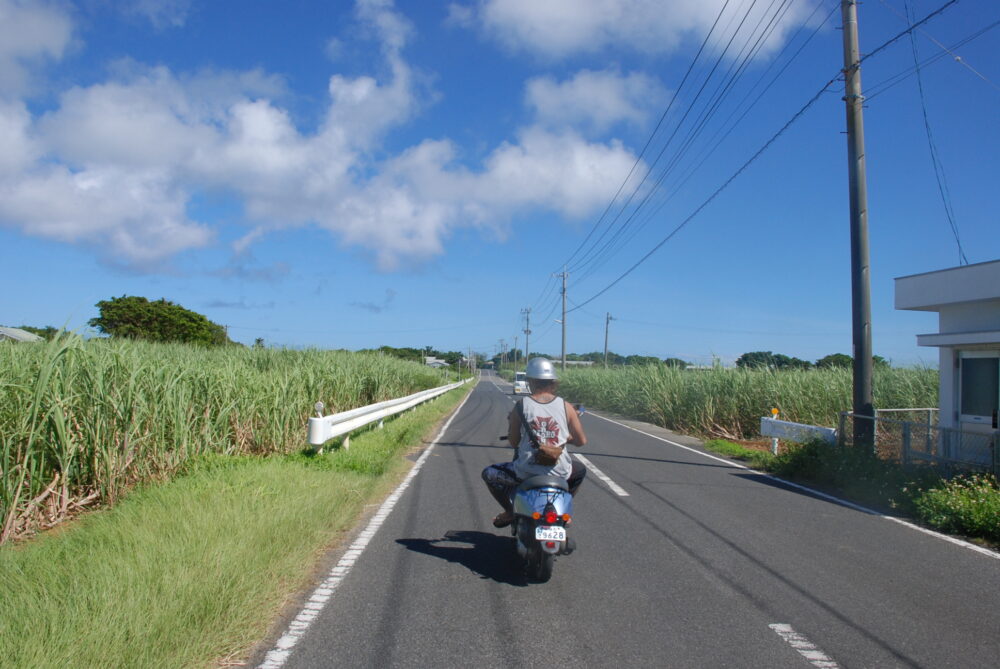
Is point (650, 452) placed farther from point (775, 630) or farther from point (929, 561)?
point (775, 630)

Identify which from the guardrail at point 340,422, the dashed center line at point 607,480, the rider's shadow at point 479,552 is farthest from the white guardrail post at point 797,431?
the rider's shadow at point 479,552

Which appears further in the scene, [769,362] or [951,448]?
[769,362]

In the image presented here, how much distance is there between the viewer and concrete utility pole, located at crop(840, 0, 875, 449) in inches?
529

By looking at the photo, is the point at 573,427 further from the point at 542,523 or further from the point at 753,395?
the point at 753,395

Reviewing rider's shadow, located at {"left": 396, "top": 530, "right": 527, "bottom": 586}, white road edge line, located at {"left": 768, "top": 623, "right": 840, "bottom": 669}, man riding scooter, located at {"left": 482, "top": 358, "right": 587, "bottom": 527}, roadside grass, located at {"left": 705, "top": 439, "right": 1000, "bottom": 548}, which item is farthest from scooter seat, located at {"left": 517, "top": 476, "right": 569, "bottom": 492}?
roadside grass, located at {"left": 705, "top": 439, "right": 1000, "bottom": 548}

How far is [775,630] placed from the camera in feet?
16.1

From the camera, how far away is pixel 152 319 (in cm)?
4703

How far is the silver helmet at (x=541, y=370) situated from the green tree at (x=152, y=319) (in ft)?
135

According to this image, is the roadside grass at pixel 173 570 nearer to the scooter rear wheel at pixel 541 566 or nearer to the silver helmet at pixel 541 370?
the scooter rear wheel at pixel 541 566

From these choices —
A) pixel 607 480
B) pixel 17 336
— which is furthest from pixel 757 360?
pixel 17 336

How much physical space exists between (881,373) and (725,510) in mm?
16605

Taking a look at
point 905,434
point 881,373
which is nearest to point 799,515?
point 905,434

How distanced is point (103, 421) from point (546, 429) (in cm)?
518

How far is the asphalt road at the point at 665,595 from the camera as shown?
4473 millimetres
